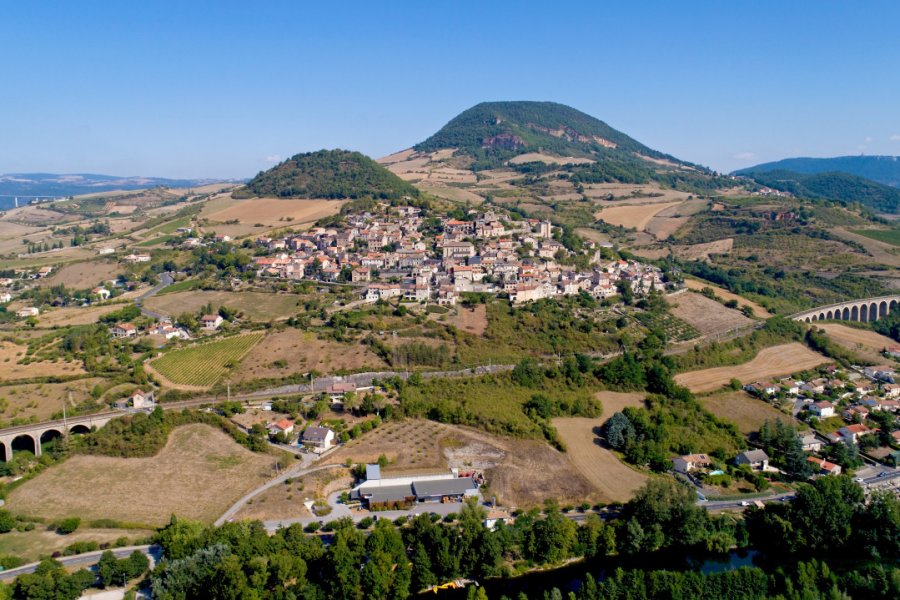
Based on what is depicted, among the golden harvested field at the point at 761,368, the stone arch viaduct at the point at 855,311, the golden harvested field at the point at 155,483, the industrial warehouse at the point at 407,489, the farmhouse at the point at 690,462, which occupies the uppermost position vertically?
the stone arch viaduct at the point at 855,311

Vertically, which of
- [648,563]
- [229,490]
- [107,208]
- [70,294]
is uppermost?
[107,208]

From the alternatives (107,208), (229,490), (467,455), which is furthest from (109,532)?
(107,208)

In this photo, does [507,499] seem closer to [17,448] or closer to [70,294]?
[17,448]

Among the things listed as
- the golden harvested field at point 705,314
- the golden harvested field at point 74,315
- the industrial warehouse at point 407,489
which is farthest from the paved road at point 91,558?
the golden harvested field at point 705,314

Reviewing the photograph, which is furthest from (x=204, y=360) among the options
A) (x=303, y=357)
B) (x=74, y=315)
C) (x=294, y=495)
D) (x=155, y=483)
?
(x=74, y=315)

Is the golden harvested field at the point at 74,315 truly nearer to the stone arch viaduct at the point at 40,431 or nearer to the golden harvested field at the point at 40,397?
the golden harvested field at the point at 40,397

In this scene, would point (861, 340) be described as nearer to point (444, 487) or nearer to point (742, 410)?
point (742, 410)
